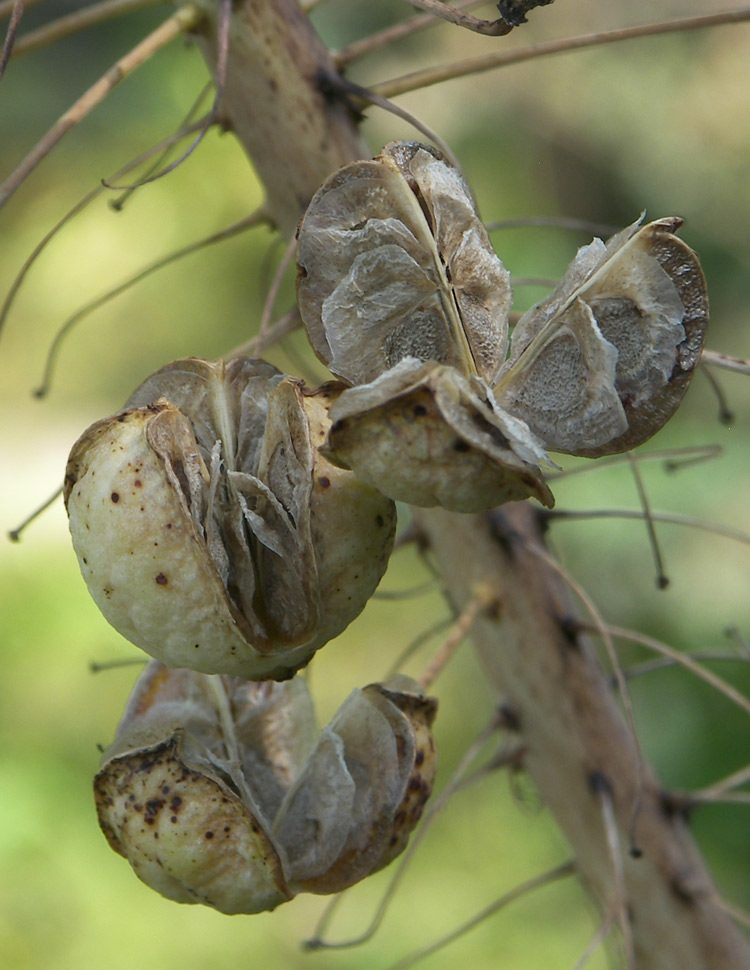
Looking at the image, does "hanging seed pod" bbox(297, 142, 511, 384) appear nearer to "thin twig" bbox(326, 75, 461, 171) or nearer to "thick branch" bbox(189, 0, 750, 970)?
"thin twig" bbox(326, 75, 461, 171)

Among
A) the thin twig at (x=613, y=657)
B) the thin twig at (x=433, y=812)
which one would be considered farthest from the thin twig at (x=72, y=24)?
the thin twig at (x=433, y=812)

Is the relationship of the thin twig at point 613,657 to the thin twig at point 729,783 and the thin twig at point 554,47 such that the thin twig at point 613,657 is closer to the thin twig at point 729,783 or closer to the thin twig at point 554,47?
the thin twig at point 729,783

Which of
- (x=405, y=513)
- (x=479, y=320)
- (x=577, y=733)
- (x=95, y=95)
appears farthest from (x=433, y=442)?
(x=405, y=513)

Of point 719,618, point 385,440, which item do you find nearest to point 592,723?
point 385,440

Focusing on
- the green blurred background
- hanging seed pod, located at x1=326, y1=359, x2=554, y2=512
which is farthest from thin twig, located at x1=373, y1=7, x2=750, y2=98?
the green blurred background

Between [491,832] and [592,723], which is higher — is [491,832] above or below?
below

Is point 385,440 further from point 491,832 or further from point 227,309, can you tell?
point 227,309
